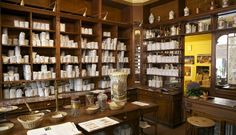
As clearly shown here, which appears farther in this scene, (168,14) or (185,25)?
(168,14)

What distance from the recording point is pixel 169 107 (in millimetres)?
3990

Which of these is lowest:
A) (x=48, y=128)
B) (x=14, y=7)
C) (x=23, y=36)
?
(x=48, y=128)

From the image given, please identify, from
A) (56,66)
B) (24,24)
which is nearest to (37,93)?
(56,66)

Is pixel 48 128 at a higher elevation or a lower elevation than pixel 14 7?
lower

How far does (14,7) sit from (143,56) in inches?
129

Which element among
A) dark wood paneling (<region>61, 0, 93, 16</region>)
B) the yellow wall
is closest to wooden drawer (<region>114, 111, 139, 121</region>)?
dark wood paneling (<region>61, 0, 93, 16</region>)

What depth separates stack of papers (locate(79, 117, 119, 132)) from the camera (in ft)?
5.72

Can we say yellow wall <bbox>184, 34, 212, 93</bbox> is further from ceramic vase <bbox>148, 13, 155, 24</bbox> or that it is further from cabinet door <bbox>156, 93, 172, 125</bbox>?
cabinet door <bbox>156, 93, 172, 125</bbox>

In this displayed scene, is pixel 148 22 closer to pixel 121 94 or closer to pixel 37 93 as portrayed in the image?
pixel 121 94

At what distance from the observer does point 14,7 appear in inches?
119

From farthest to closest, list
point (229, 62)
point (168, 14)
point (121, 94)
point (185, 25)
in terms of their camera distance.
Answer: point (168, 14), point (185, 25), point (229, 62), point (121, 94)

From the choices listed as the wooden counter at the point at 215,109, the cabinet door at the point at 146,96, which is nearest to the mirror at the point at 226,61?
the wooden counter at the point at 215,109

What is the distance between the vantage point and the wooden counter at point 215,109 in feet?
8.34

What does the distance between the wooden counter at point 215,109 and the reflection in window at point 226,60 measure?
733mm
